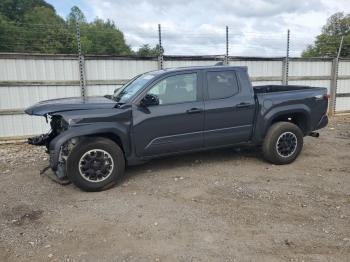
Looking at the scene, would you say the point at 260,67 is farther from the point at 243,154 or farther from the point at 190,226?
the point at 190,226

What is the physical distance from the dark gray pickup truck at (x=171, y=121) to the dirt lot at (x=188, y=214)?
16.4 inches

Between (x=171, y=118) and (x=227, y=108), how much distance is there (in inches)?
41.4

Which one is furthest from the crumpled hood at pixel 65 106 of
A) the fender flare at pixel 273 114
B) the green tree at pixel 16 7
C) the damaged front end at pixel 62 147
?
the green tree at pixel 16 7

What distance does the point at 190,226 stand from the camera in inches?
167

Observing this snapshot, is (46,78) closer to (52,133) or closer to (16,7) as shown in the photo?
(52,133)

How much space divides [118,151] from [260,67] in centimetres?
808

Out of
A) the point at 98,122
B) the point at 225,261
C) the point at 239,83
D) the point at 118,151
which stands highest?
the point at 239,83

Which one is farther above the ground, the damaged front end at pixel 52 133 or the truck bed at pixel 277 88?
the truck bed at pixel 277 88

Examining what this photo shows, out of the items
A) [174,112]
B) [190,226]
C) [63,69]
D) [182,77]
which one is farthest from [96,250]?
[63,69]

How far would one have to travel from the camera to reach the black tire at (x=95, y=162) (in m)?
5.26

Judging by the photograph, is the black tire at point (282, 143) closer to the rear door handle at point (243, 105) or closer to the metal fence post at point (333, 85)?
the rear door handle at point (243, 105)

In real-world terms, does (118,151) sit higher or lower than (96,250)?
higher

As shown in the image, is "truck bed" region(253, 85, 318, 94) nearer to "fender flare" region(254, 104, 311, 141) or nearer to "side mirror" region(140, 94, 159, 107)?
"fender flare" region(254, 104, 311, 141)

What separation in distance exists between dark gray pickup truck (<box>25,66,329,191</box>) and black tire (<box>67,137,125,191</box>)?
1 centimetres
